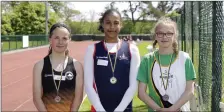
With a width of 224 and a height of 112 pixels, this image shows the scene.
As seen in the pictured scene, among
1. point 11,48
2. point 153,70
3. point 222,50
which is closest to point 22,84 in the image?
point 222,50

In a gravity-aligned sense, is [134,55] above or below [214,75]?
above

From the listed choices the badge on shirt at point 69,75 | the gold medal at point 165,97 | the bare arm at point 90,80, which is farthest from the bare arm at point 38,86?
the gold medal at point 165,97

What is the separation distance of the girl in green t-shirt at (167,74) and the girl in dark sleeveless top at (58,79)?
61cm

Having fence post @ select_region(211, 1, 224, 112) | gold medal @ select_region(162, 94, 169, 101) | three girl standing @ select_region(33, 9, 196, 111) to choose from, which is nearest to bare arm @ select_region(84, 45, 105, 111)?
three girl standing @ select_region(33, 9, 196, 111)

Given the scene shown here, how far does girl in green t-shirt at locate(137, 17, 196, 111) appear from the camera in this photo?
3.27m

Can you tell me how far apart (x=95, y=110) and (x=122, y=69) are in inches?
18.4

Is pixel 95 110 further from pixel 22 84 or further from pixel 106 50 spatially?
pixel 22 84

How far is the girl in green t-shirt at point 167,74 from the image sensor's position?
3270mm

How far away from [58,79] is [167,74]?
0.98 m

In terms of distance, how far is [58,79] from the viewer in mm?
3357

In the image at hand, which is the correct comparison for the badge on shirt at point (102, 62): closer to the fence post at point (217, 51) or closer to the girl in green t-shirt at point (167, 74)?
the girl in green t-shirt at point (167, 74)

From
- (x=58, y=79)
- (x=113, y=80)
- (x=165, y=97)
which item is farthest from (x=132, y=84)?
(x=58, y=79)

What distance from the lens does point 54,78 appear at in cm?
336

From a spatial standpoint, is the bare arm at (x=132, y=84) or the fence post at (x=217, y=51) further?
the fence post at (x=217, y=51)
